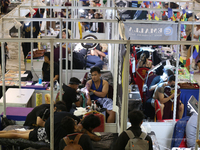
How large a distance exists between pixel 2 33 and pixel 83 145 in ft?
6.28

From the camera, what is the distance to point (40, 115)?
161 inches

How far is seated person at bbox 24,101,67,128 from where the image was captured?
403 centimetres

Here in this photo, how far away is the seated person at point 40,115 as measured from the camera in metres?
4.03

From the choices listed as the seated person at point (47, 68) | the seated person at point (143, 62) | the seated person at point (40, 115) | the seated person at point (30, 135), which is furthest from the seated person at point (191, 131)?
the seated person at point (47, 68)

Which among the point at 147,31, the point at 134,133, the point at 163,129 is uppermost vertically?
the point at 147,31

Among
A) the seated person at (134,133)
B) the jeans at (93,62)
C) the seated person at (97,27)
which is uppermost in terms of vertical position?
the seated person at (97,27)

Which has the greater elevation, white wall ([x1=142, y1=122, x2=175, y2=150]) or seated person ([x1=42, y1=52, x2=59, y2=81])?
seated person ([x1=42, y1=52, x2=59, y2=81])

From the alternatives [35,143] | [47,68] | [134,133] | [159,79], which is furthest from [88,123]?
[47,68]

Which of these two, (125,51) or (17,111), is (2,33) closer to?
(17,111)

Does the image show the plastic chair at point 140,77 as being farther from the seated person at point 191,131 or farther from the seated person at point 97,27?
the seated person at point 97,27

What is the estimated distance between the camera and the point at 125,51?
3.25 m

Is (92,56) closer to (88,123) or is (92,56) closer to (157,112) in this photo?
(157,112)

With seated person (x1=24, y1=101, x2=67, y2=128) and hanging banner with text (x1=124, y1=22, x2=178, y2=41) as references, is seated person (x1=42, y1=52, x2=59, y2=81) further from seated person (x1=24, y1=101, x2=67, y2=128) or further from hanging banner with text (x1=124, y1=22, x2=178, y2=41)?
hanging banner with text (x1=124, y1=22, x2=178, y2=41)

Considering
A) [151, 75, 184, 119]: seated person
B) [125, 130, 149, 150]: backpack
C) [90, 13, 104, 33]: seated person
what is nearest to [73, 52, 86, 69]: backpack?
[151, 75, 184, 119]: seated person
